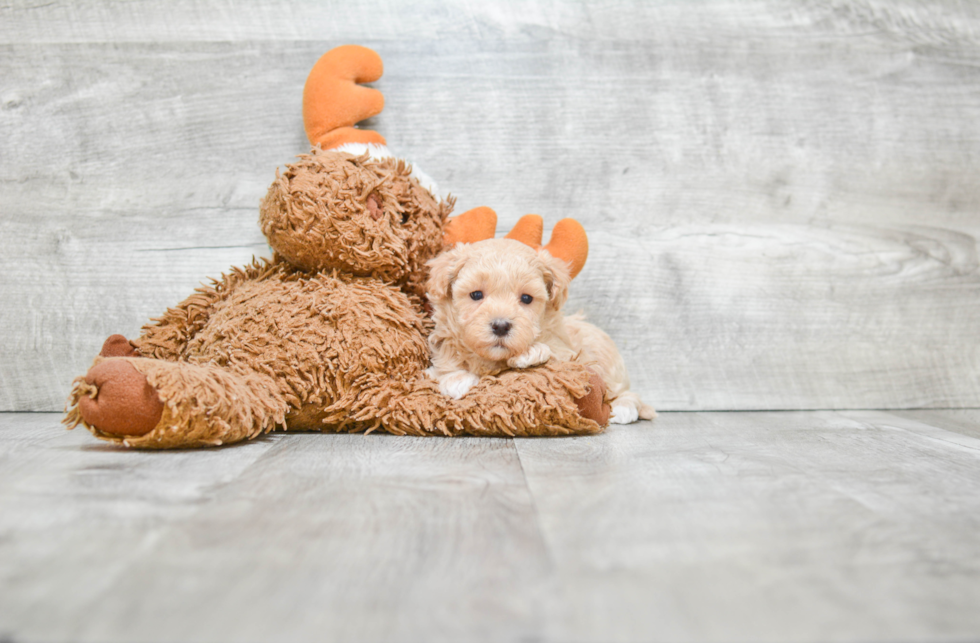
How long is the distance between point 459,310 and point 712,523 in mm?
577

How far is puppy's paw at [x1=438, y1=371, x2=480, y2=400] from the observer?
1.12m

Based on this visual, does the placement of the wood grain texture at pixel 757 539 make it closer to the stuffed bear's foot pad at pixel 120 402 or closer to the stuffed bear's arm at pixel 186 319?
the stuffed bear's foot pad at pixel 120 402

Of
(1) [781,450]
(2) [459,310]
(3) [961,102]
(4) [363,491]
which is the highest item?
(3) [961,102]

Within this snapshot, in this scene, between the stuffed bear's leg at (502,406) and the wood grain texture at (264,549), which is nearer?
the wood grain texture at (264,549)

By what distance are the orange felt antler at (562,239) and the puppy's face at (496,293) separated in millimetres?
86

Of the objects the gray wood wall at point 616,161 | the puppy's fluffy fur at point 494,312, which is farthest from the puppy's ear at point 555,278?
the gray wood wall at point 616,161

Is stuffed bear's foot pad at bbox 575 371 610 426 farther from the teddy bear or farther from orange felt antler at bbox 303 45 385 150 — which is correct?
orange felt antler at bbox 303 45 385 150

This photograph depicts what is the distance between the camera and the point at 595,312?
4.85 feet

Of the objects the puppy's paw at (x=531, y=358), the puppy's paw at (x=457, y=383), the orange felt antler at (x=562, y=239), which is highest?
the orange felt antler at (x=562, y=239)

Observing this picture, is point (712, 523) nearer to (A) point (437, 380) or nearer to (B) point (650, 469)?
(B) point (650, 469)

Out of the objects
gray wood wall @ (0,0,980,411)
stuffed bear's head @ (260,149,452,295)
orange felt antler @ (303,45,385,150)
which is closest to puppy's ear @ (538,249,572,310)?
stuffed bear's head @ (260,149,452,295)

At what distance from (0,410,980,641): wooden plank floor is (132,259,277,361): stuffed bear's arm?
257 millimetres

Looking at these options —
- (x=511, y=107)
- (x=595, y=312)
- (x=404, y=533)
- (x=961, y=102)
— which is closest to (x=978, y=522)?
(x=404, y=533)

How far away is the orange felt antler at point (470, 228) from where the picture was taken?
50.0 inches
